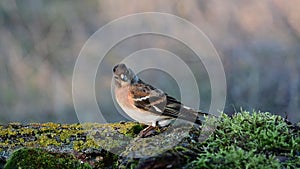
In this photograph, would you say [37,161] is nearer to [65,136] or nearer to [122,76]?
[65,136]

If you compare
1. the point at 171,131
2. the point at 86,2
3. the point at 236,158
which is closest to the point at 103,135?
the point at 171,131

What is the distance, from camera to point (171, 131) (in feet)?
13.4

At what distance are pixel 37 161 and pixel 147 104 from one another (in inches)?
57.6

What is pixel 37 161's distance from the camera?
3658 mm

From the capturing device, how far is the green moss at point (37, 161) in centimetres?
364

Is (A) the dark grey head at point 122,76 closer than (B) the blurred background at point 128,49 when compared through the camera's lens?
Yes

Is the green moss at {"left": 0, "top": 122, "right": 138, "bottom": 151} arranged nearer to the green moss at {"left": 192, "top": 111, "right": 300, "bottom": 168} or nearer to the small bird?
the small bird

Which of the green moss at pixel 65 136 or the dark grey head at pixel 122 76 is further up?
the dark grey head at pixel 122 76

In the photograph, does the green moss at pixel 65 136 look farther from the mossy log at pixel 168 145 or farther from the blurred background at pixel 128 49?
the blurred background at pixel 128 49

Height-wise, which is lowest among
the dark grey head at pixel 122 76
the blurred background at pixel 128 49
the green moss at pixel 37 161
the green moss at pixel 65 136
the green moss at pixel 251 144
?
the green moss at pixel 251 144

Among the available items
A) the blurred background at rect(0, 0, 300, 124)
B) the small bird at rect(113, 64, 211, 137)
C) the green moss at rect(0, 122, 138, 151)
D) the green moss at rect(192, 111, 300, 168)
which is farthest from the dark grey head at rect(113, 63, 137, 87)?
the blurred background at rect(0, 0, 300, 124)

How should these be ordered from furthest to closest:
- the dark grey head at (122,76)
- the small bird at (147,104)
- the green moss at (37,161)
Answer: the dark grey head at (122,76), the small bird at (147,104), the green moss at (37,161)

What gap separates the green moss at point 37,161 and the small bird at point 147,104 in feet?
1.86

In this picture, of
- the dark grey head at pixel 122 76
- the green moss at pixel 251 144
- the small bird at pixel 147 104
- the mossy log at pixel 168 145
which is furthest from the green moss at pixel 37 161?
the dark grey head at pixel 122 76
